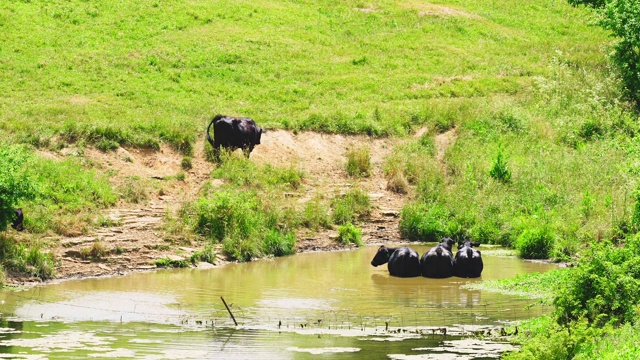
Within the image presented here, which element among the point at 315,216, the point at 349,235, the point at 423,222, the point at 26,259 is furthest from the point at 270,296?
the point at 423,222

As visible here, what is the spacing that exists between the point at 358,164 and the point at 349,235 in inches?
159

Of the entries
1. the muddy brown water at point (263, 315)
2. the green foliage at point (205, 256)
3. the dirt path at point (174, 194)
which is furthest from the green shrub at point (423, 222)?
the green foliage at point (205, 256)

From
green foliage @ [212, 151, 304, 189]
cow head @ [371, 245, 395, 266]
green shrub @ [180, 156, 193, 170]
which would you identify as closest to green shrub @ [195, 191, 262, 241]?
green foliage @ [212, 151, 304, 189]

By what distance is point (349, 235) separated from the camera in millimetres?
28094

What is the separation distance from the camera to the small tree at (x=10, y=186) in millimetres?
22406

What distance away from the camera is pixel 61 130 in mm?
28859

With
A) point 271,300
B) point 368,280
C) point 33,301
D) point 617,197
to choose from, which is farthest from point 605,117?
point 33,301

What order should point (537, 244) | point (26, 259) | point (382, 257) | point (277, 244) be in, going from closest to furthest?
1. point (26, 259)
2. point (382, 257)
3. point (537, 244)
4. point (277, 244)

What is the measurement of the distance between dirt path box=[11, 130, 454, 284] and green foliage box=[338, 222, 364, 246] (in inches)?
8.7

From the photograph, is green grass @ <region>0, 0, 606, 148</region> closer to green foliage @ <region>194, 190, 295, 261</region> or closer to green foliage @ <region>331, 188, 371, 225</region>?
green foliage @ <region>331, 188, 371, 225</region>

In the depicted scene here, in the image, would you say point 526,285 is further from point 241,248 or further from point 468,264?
point 241,248

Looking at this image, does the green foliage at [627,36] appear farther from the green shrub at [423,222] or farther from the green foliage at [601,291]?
the green foliage at [601,291]

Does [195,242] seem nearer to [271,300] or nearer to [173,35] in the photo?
[271,300]

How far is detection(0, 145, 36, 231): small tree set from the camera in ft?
73.5
